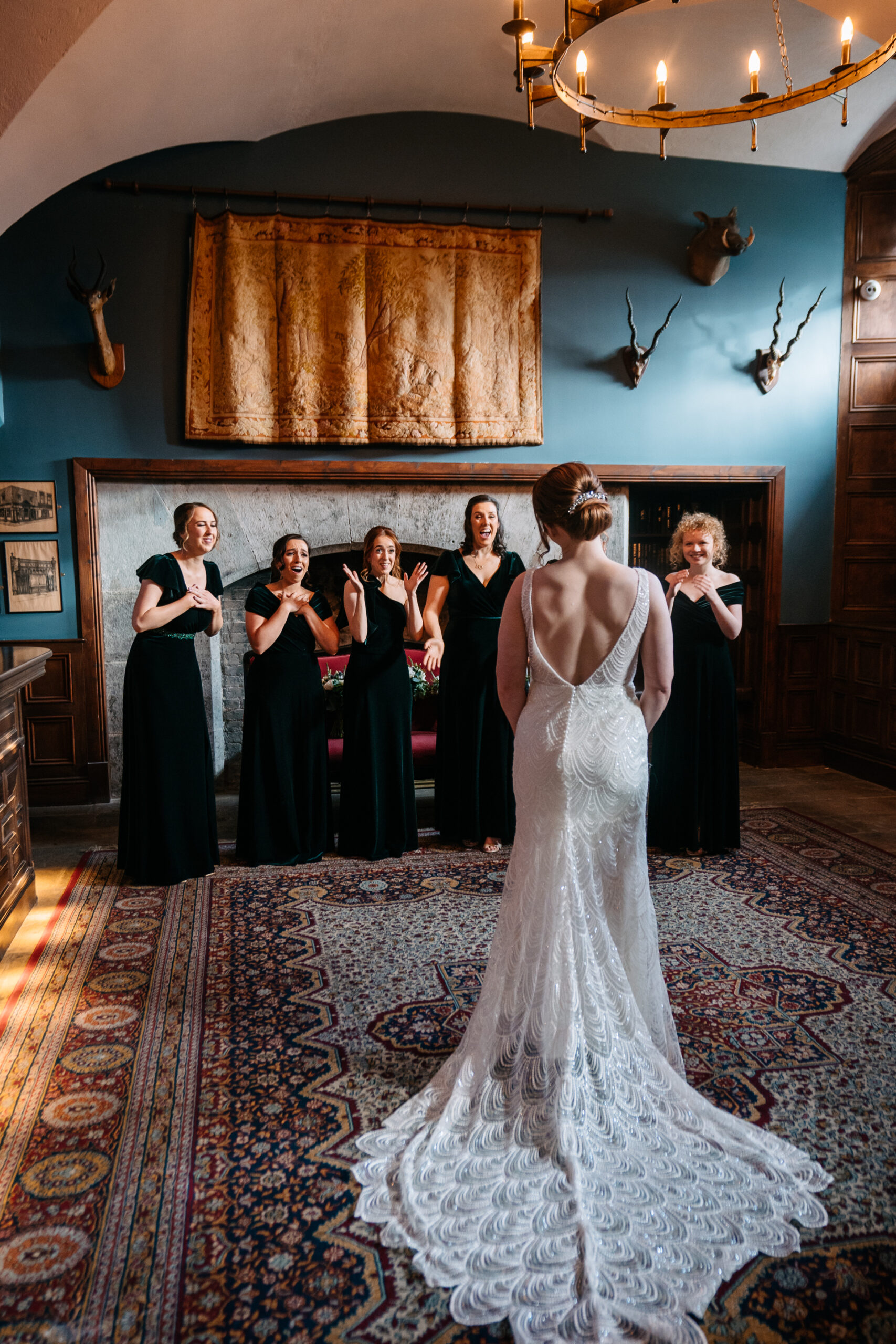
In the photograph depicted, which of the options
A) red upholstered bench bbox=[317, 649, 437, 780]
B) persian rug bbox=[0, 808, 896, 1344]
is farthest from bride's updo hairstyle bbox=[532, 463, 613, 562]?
red upholstered bench bbox=[317, 649, 437, 780]

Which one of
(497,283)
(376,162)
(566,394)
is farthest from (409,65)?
(566,394)

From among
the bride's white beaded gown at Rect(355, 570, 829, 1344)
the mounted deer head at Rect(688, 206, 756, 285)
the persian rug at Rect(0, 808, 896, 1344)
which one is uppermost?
the mounted deer head at Rect(688, 206, 756, 285)

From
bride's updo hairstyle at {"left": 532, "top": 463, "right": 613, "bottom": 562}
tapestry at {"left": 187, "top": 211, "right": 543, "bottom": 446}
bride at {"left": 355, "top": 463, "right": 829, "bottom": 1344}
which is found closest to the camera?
bride at {"left": 355, "top": 463, "right": 829, "bottom": 1344}

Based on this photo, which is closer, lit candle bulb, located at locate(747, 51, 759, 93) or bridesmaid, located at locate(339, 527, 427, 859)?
lit candle bulb, located at locate(747, 51, 759, 93)

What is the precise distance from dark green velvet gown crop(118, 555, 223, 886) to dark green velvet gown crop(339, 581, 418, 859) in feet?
2.34

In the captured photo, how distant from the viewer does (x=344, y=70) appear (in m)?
5.25

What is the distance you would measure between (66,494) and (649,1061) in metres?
4.85

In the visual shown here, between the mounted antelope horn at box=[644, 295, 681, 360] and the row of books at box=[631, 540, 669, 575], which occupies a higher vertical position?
the mounted antelope horn at box=[644, 295, 681, 360]

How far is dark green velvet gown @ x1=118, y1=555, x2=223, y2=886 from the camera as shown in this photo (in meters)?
4.09

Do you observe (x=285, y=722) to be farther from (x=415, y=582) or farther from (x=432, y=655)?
(x=415, y=582)

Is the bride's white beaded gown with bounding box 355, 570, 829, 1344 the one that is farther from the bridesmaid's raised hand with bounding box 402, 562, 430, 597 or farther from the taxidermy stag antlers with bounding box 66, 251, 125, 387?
the taxidermy stag antlers with bounding box 66, 251, 125, 387

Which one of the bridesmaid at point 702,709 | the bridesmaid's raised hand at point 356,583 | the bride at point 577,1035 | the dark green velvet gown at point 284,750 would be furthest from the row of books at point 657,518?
the bride at point 577,1035

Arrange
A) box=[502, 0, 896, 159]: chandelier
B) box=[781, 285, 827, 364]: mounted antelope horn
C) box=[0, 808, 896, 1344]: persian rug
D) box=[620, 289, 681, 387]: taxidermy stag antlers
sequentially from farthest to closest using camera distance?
1. box=[781, 285, 827, 364]: mounted antelope horn
2. box=[620, 289, 681, 387]: taxidermy stag antlers
3. box=[502, 0, 896, 159]: chandelier
4. box=[0, 808, 896, 1344]: persian rug

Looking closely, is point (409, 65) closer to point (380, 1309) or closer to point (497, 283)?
point (497, 283)
